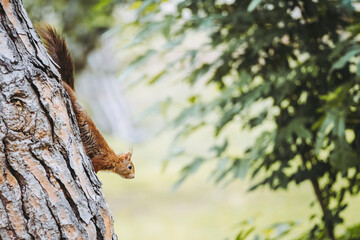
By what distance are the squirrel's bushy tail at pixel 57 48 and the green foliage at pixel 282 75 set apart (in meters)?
0.44

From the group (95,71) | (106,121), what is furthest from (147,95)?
(95,71)

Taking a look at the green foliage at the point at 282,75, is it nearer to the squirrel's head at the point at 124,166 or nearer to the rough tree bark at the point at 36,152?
the squirrel's head at the point at 124,166

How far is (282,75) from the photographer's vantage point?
1.28 meters

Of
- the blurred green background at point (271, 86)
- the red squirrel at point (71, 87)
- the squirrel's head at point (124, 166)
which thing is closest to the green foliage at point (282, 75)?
the blurred green background at point (271, 86)

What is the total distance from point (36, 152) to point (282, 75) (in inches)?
31.7

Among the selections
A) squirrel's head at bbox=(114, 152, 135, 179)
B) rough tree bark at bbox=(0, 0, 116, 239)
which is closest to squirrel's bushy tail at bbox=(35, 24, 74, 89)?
rough tree bark at bbox=(0, 0, 116, 239)

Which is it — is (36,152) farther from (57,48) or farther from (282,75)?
(282,75)

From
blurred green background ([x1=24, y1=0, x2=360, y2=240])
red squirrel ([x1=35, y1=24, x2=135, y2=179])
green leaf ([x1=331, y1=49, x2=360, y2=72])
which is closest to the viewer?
red squirrel ([x1=35, y1=24, x2=135, y2=179])

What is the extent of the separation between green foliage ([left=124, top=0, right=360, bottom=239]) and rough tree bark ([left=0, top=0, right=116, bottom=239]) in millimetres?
580

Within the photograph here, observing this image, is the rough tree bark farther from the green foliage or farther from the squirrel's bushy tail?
the green foliage

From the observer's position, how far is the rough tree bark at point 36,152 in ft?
2.16

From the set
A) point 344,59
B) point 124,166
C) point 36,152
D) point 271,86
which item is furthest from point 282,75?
point 36,152

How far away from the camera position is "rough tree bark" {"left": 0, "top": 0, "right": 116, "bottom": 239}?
0.66 m

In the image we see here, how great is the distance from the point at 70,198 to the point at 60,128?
0.36 ft
